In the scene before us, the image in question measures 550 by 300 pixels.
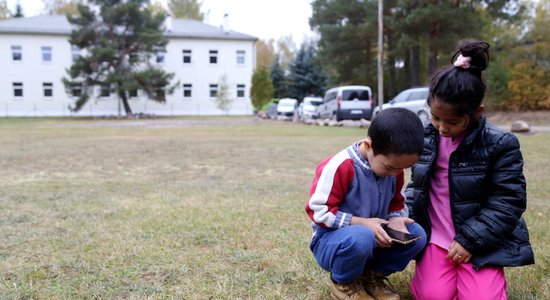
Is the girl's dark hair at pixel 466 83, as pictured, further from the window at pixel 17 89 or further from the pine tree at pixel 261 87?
the window at pixel 17 89

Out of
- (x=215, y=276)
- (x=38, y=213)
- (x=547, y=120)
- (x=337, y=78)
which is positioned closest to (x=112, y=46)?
(x=337, y=78)

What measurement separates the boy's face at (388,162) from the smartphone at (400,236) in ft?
0.76

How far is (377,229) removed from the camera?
1908mm

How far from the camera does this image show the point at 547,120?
19.1 meters

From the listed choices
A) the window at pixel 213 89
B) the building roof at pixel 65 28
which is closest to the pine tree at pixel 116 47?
the building roof at pixel 65 28

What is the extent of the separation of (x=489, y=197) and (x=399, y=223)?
1.22ft

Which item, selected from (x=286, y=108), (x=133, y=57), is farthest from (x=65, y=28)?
(x=286, y=108)

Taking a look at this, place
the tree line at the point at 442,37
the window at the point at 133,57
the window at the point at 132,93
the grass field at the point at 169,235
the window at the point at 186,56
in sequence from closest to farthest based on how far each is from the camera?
the grass field at the point at 169,235, the tree line at the point at 442,37, the window at the point at 132,93, the window at the point at 133,57, the window at the point at 186,56

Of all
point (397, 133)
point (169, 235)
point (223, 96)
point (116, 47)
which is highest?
point (116, 47)

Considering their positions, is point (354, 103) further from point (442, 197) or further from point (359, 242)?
point (359, 242)

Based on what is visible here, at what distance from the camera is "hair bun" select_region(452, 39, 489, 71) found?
188 cm

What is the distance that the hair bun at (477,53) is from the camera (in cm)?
188

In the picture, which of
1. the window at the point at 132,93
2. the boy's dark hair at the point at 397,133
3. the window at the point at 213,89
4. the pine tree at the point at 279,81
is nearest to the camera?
the boy's dark hair at the point at 397,133

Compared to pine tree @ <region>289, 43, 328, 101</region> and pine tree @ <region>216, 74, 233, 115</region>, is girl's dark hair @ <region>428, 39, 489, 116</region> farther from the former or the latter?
pine tree @ <region>289, 43, 328, 101</region>
